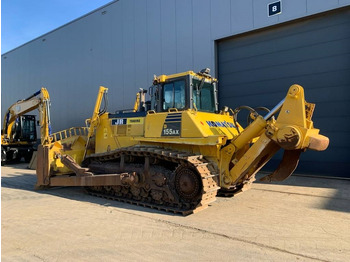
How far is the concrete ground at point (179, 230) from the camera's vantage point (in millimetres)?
4043

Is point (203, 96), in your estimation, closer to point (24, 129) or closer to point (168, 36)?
point (168, 36)

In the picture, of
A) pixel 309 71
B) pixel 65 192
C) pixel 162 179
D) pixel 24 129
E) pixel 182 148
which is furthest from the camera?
pixel 24 129

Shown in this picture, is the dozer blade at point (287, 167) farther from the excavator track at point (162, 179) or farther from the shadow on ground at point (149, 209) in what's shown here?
the shadow on ground at point (149, 209)

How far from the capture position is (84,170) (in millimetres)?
7594

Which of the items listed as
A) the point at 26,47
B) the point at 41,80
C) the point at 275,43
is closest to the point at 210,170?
the point at 275,43

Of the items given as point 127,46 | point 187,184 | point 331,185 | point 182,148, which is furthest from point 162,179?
point 127,46

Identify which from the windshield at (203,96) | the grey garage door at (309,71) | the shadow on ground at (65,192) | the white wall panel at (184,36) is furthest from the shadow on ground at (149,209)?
the white wall panel at (184,36)

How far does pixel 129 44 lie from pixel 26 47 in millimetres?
11226

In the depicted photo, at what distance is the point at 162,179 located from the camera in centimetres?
639

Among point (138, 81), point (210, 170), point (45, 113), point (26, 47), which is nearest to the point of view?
point (210, 170)

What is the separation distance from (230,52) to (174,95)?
6.12 m

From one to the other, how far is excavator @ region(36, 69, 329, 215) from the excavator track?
2cm

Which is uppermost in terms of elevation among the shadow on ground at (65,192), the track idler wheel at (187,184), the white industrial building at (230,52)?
the white industrial building at (230,52)

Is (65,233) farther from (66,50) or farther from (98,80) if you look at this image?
(66,50)
